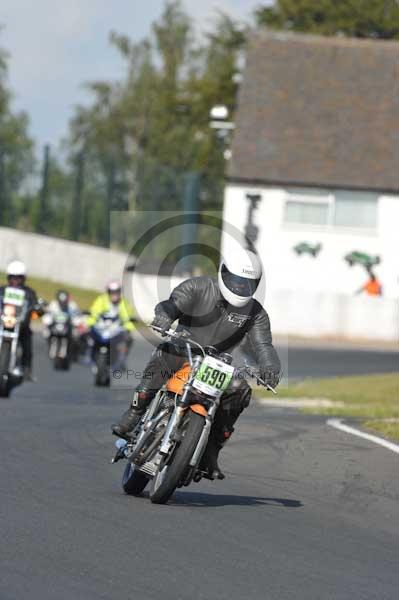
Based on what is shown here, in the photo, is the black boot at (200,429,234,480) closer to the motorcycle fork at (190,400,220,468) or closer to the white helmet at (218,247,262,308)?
the motorcycle fork at (190,400,220,468)

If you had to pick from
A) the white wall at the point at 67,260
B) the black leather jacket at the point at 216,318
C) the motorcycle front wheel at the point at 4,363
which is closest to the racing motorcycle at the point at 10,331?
the motorcycle front wheel at the point at 4,363

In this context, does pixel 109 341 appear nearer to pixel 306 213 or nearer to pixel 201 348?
pixel 201 348

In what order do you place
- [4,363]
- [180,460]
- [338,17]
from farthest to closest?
[338,17]
[4,363]
[180,460]

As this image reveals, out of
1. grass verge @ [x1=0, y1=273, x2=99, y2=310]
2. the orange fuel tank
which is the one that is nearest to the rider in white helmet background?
the orange fuel tank

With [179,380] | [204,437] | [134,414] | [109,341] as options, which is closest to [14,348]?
[109,341]

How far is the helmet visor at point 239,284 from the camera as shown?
33.3ft

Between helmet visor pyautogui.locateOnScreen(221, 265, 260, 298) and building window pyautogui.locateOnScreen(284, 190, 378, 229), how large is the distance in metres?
37.2

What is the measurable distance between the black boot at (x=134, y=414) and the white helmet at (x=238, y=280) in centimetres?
90

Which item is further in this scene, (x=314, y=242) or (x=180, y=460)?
(x=314, y=242)

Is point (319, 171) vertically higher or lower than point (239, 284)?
higher

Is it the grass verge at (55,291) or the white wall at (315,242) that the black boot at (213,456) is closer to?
the grass verge at (55,291)

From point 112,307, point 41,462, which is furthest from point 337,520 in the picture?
point 112,307

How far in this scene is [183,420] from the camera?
31.9 feet

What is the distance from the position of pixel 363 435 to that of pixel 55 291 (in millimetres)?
29304
